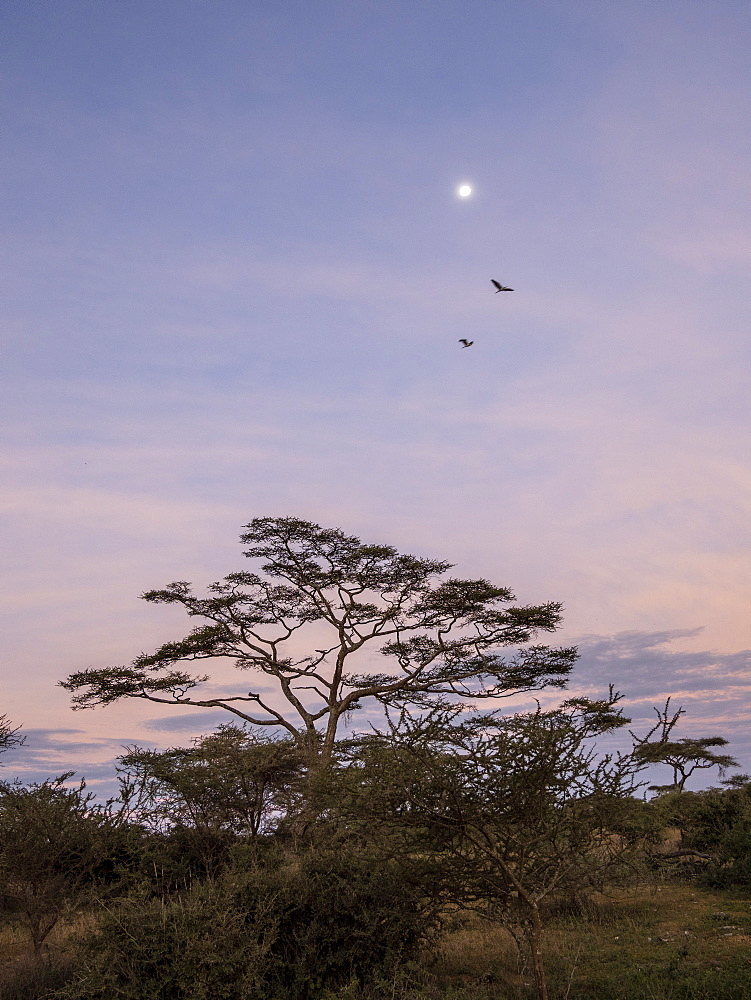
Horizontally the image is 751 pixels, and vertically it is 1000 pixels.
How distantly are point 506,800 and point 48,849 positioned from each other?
915cm

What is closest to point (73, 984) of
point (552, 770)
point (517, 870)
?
point (517, 870)

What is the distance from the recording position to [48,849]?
13.0 metres

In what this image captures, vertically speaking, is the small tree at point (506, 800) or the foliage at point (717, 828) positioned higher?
the small tree at point (506, 800)

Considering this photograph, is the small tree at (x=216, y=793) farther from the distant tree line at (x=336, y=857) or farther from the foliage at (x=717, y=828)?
the foliage at (x=717, y=828)

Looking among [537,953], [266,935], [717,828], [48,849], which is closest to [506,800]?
[537,953]

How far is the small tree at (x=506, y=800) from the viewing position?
8.79 meters

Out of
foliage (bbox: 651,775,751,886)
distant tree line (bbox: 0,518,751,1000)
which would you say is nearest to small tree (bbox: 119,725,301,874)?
distant tree line (bbox: 0,518,751,1000)

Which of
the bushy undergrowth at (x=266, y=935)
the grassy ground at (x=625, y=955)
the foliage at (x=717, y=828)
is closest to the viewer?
the bushy undergrowth at (x=266, y=935)

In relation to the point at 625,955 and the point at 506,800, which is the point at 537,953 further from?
the point at 625,955

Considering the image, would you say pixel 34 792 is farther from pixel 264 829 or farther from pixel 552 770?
pixel 552 770

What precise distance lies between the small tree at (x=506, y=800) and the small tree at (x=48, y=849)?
7046mm

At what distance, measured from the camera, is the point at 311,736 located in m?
27.9

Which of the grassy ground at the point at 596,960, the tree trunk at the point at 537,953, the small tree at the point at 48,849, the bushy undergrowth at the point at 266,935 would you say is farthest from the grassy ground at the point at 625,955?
the small tree at the point at 48,849

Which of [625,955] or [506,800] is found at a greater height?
[506,800]
